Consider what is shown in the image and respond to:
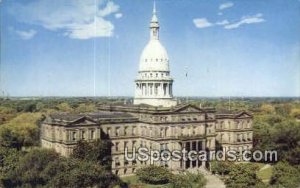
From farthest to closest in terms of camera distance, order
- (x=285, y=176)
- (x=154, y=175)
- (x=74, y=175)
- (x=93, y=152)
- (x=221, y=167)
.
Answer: (x=221, y=167) < (x=93, y=152) < (x=154, y=175) < (x=285, y=176) < (x=74, y=175)

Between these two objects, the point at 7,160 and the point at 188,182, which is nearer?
the point at 188,182

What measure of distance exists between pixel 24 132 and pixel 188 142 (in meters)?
34.5

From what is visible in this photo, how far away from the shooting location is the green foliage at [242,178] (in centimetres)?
5925

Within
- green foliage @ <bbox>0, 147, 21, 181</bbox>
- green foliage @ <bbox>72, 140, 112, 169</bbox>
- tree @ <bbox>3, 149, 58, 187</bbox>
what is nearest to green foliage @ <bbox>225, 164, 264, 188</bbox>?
green foliage @ <bbox>72, 140, 112, 169</bbox>

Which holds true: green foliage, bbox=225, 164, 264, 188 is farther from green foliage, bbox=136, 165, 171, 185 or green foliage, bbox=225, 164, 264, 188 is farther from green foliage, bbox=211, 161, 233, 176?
green foliage, bbox=136, 165, 171, 185

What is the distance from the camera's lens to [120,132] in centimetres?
7994

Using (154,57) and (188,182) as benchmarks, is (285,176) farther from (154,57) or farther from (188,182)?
(154,57)

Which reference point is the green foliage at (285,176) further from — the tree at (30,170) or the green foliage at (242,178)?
the tree at (30,170)

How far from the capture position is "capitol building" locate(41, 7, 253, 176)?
74.4m

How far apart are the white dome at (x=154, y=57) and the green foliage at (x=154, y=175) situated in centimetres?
2789

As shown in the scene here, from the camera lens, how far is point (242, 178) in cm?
5950

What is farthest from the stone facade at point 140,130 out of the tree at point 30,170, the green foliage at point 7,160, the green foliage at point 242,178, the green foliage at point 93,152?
the green foliage at point 242,178

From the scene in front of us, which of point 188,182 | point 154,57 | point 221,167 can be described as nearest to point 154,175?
point 188,182

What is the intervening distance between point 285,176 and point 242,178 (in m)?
7.00
